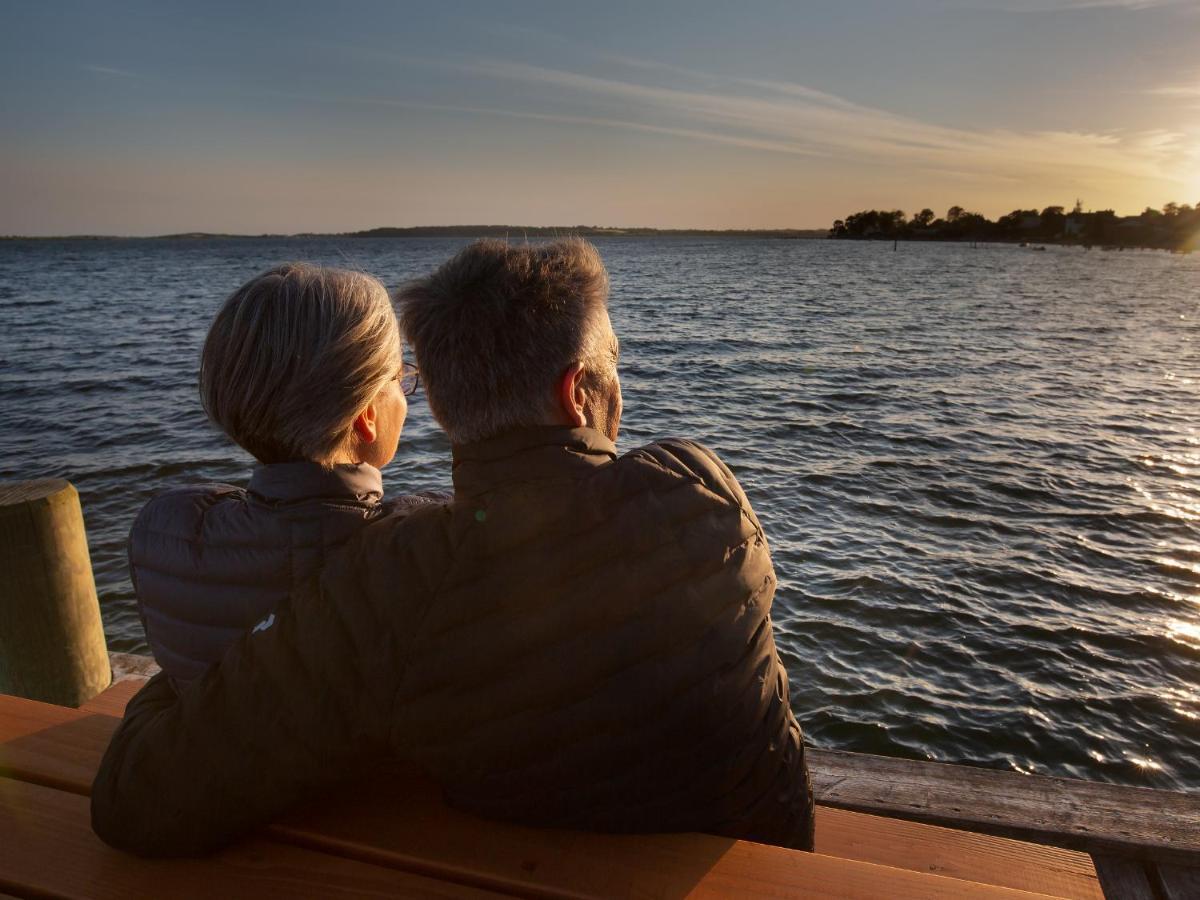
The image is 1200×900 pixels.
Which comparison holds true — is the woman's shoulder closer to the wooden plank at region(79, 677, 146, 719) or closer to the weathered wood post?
the wooden plank at region(79, 677, 146, 719)

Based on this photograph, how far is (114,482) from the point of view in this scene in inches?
426

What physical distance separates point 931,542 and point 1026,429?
19.7 feet

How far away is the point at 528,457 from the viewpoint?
157 centimetres

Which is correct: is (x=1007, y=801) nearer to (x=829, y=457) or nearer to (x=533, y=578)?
(x=533, y=578)

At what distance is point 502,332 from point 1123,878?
10.2ft

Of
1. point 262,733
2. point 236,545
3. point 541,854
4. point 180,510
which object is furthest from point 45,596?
point 541,854

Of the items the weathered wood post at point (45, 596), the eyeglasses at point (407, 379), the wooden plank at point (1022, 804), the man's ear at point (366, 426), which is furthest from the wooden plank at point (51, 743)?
the wooden plank at point (1022, 804)

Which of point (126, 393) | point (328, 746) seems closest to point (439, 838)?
point (328, 746)

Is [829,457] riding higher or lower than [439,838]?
lower

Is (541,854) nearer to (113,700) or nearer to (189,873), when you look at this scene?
(189,873)

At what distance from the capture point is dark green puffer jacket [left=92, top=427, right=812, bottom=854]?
4.94ft

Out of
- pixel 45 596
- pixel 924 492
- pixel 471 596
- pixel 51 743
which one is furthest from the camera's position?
pixel 924 492

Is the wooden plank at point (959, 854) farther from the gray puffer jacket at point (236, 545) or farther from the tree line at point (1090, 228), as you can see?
the tree line at point (1090, 228)

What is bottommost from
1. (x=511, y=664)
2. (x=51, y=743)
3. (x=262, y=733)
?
(x=51, y=743)
